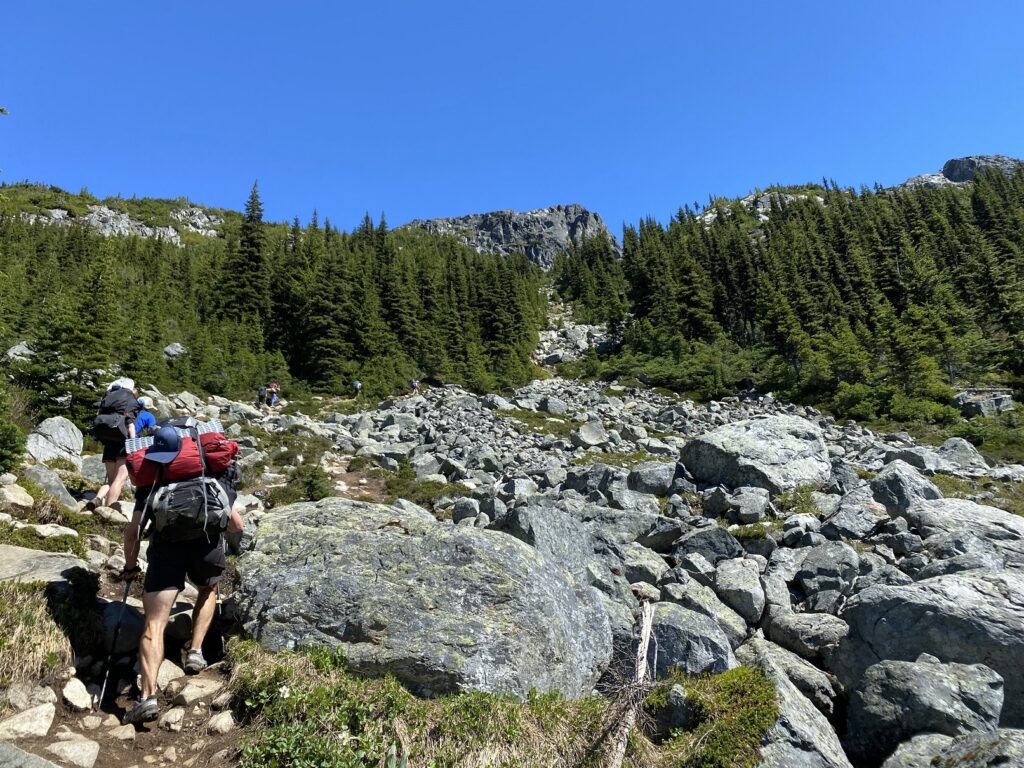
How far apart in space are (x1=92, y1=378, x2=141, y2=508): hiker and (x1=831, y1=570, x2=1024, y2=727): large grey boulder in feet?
31.5

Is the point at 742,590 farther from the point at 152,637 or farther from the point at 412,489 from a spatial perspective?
the point at 412,489

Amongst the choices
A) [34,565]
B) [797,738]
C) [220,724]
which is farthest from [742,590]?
[34,565]

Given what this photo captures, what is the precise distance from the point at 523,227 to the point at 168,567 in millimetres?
178565

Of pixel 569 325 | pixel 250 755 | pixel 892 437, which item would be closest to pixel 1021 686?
pixel 250 755

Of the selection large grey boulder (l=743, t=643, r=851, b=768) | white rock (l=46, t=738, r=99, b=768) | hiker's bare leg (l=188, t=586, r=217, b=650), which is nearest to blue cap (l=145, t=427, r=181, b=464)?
hiker's bare leg (l=188, t=586, r=217, b=650)

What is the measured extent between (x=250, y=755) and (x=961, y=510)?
1156 cm

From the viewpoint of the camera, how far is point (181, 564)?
4.36m

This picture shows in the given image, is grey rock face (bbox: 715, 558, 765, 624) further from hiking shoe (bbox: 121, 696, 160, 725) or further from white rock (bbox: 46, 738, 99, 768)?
white rock (bbox: 46, 738, 99, 768)

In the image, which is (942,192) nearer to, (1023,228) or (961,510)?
(1023,228)

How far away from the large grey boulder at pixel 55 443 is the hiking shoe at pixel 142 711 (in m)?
7.86

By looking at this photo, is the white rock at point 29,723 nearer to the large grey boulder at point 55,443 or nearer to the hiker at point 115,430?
the hiker at point 115,430

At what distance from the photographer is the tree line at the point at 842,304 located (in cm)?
3397

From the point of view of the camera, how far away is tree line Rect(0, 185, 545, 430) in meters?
15.8

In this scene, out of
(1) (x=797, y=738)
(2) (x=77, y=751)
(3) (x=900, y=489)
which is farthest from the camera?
(3) (x=900, y=489)
